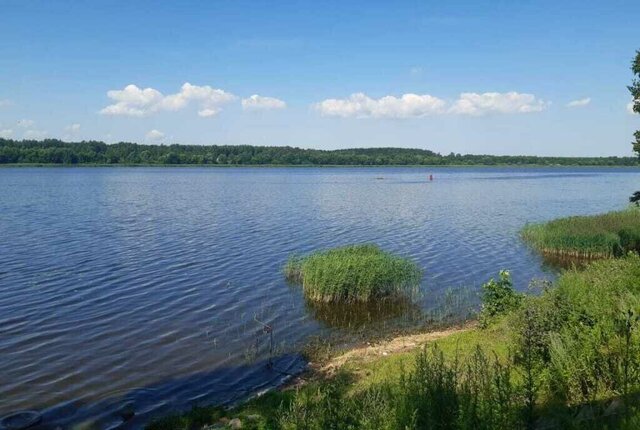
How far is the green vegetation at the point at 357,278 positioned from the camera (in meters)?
23.3

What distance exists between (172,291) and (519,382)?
1828cm

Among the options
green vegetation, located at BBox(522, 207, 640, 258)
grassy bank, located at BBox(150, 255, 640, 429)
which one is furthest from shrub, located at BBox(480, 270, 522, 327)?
green vegetation, located at BBox(522, 207, 640, 258)

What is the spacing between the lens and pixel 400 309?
74.2 ft

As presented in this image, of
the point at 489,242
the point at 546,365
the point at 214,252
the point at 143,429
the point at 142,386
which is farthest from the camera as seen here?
the point at 489,242

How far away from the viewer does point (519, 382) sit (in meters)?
9.31

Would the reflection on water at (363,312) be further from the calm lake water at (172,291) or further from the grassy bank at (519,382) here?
the grassy bank at (519,382)

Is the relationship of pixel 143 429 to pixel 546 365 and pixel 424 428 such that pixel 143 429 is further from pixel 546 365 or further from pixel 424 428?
pixel 546 365

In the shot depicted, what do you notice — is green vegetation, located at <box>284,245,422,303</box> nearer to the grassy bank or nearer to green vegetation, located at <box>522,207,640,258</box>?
the grassy bank

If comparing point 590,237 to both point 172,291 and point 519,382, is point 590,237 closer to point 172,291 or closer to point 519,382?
point 172,291

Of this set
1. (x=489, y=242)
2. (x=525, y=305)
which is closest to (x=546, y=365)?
(x=525, y=305)

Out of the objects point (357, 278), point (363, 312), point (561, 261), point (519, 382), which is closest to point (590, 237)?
point (561, 261)

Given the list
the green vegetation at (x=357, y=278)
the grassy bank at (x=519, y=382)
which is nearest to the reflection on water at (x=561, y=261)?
the green vegetation at (x=357, y=278)

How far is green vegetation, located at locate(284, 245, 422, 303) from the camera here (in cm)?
2334

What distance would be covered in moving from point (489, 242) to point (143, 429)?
32.1 m
